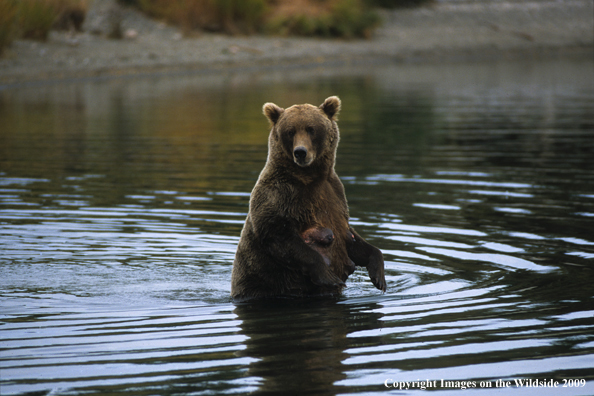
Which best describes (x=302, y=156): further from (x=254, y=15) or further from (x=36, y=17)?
(x=254, y=15)

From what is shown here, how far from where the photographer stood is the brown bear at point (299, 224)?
20.2ft

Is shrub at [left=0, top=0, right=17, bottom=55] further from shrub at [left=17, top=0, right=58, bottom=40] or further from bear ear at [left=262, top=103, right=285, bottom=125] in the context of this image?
bear ear at [left=262, top=103, right=285, bottom=125]

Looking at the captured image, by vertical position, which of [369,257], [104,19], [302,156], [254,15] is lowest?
[369,257]

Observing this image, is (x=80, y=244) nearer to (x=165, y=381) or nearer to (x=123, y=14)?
(x=165, y=381)

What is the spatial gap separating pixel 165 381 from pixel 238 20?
121 ft

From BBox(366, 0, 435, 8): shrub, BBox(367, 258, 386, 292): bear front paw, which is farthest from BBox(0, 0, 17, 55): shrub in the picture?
BBox(367, 258, 386, 292): bear front paw

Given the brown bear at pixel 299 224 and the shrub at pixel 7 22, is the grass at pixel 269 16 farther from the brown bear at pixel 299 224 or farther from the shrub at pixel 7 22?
the brown bear at pixel 299 224

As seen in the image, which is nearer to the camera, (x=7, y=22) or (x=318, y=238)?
(x=318, y=238)

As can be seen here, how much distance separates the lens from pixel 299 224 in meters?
6.30

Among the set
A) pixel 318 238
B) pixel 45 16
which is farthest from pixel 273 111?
pixel 45 16

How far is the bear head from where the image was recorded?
19.7 ft

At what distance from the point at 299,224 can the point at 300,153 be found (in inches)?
24.7

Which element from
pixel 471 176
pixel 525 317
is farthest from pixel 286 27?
pixel 525 317

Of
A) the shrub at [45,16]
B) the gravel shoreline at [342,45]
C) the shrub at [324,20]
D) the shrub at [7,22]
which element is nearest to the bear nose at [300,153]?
the shrub at [7,22]
